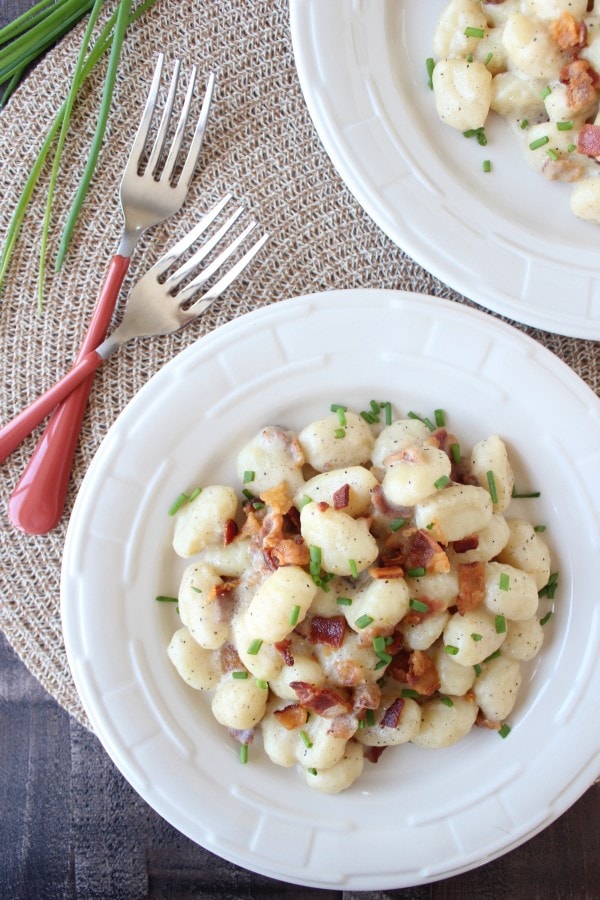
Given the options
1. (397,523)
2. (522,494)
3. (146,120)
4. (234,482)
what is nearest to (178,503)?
(234,482)

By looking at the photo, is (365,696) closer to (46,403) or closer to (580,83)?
(46,403)

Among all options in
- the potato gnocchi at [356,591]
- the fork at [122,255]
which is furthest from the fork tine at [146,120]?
the potato gnocchi at [356,591]

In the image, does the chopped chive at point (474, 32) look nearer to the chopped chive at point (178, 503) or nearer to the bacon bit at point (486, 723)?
the chopped chive at point (178, 503)

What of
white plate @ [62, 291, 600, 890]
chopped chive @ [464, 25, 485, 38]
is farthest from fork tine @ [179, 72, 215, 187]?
chopped chive @ [464, 25, 485, 38]

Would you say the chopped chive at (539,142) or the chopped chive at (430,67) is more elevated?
the chopped chive at (430,67)

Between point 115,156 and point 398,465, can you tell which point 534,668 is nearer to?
point 398,465

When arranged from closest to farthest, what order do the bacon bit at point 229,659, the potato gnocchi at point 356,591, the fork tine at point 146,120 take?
the potato gnocchi at point 356,591 < the bacon bit at point 229,659 < the fork tine at point 146,120
